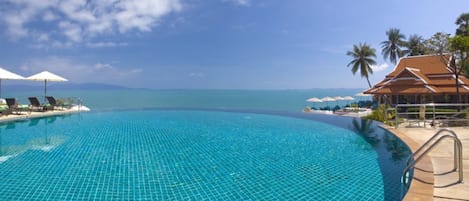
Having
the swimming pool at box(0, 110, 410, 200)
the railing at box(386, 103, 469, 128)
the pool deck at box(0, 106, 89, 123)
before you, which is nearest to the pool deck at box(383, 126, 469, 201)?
the swimming pool at box(0, 110, 410, 200)

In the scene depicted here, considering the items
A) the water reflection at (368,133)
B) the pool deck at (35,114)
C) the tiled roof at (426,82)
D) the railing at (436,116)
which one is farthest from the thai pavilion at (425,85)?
the pool deck at (35,114)

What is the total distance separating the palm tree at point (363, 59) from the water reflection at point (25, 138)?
98.9 feet

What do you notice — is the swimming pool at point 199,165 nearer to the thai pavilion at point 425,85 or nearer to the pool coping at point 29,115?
the pool coping at point 29,115

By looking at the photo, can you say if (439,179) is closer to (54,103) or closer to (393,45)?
(54,103)

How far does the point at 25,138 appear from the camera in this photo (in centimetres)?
970

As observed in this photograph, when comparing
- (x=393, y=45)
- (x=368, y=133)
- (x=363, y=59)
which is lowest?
(x=368, y=133)

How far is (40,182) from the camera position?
530cm

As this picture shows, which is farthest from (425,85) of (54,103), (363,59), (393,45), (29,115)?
(54,103)

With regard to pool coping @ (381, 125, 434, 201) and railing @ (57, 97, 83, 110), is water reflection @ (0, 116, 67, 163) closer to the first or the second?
railing @ (57, 97, 83, 110)

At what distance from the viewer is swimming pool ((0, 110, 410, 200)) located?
16.1ft

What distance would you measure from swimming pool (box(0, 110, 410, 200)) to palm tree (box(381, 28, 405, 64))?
2870 centimetres

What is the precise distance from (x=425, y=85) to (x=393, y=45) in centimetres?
2026

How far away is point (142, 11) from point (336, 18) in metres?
15.5

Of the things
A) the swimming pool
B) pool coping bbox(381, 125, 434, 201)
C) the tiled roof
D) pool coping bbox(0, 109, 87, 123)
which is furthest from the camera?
the tiled roof
